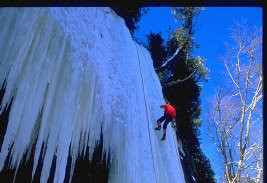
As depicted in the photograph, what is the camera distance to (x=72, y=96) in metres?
3.46

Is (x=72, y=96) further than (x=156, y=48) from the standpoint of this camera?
No

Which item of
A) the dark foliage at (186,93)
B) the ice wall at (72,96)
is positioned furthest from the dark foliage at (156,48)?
the ice wall at (72,96)

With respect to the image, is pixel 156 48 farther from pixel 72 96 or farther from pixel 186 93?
pixel 72 96

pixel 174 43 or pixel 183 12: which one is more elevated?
pixel 183 12

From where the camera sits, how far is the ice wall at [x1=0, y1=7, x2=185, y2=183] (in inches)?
95.8

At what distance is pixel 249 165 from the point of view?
10.8m

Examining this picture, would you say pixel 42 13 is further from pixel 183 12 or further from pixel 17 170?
pixel 183 12

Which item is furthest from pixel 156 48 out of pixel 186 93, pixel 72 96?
pixel 72 96

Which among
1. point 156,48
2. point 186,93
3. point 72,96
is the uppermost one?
point 156,48

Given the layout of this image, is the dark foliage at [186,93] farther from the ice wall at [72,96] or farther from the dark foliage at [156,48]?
the ice wall at [72,96]

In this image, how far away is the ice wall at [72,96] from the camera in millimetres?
2434

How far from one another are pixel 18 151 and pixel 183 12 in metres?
13.5
